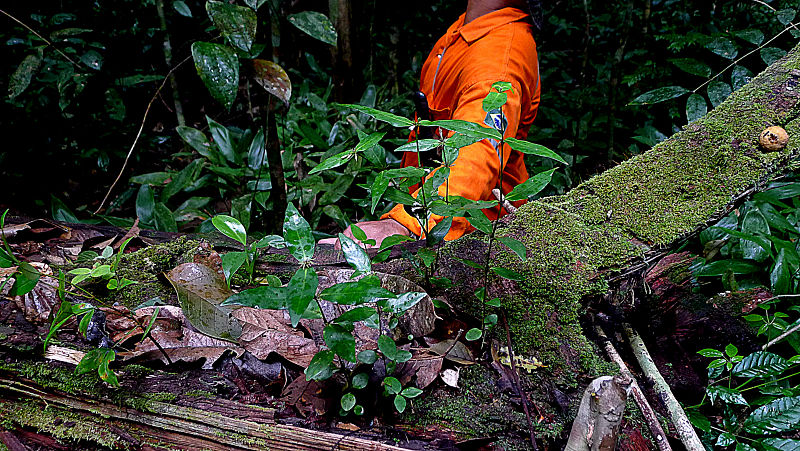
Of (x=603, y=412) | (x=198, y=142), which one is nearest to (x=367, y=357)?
(x=603, y=412)

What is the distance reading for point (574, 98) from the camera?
430 cm

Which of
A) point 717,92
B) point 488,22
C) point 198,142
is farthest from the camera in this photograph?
point 198,142

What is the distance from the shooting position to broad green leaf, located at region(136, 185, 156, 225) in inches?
123

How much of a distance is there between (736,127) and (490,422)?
3.91 feet

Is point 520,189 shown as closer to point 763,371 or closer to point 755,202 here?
point 763,371

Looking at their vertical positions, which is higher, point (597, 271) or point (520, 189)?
point (520, 189)

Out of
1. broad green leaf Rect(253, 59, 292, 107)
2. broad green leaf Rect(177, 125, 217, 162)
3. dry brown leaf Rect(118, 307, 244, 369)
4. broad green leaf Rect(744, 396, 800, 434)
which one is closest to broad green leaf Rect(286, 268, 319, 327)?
dry brown leaf Rect(118, 307, 244, 369)

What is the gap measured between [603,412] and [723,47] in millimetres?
2521

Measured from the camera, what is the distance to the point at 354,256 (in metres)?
0.95

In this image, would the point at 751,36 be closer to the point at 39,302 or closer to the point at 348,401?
the point at 348,401

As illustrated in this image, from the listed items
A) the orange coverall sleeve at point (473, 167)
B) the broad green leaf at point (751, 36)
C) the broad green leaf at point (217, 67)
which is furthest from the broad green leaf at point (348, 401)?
the broad green leaf at point (751, 36)

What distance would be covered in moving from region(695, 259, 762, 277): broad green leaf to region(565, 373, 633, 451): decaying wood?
4.48ft

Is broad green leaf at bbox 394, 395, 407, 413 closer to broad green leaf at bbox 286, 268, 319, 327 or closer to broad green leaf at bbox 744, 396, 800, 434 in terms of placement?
broad green leaf at bbox 286, 268, 319, 327

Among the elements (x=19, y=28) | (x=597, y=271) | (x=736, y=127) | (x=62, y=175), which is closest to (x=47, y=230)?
(x=597, y=271)
